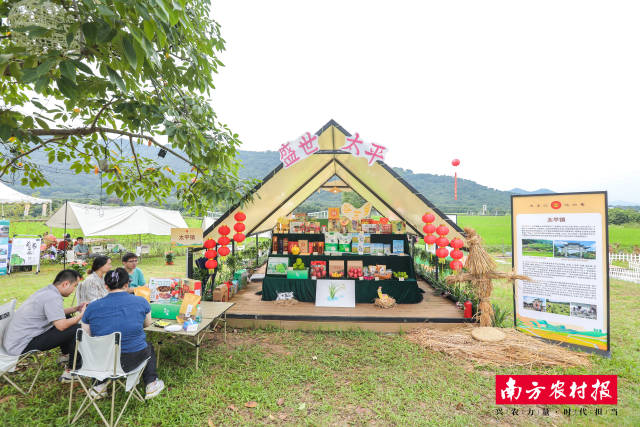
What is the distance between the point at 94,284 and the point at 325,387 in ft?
11.0

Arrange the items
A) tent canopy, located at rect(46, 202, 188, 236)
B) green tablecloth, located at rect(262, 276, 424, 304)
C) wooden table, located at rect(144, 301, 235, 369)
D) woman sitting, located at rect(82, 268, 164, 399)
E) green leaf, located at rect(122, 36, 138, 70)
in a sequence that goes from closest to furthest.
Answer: green leaf, located at rect(122, 36, 138, 70) < woman sitting, located at rect(82, 268, 164, 399) < wooden table, located at rect(144, 301, 235, 369) < green tablecloth, located at rect(262, 276, 424, 304) < tent canopy, located at rect(46, 202, 188, 236)

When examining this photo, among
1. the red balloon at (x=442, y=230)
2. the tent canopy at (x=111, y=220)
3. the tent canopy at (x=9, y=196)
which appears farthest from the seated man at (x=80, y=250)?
the red balloon at (x=442, y=230)

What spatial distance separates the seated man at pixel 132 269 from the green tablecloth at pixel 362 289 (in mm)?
2307

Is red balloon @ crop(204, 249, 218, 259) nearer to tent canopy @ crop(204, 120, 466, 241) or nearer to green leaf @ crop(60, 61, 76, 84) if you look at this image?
tent canopy @ crop(204, 120, 466, 241)

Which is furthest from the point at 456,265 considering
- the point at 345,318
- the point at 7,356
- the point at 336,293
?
the point at 7,356

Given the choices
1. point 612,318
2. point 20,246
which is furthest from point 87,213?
point 612,318

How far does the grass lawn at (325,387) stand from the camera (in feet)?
8.74

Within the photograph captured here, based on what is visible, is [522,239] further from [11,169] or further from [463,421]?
[11,169]

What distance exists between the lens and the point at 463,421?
8.64 feet

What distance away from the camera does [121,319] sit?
2613mm

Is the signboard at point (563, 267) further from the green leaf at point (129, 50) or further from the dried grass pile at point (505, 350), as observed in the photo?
the green leaf at point (129, 50)

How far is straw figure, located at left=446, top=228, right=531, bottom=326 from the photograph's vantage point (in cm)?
451

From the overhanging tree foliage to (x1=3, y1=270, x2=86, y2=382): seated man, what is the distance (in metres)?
1.26

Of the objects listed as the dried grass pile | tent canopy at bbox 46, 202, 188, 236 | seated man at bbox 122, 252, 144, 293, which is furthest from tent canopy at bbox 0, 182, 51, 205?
the dried grass pile
